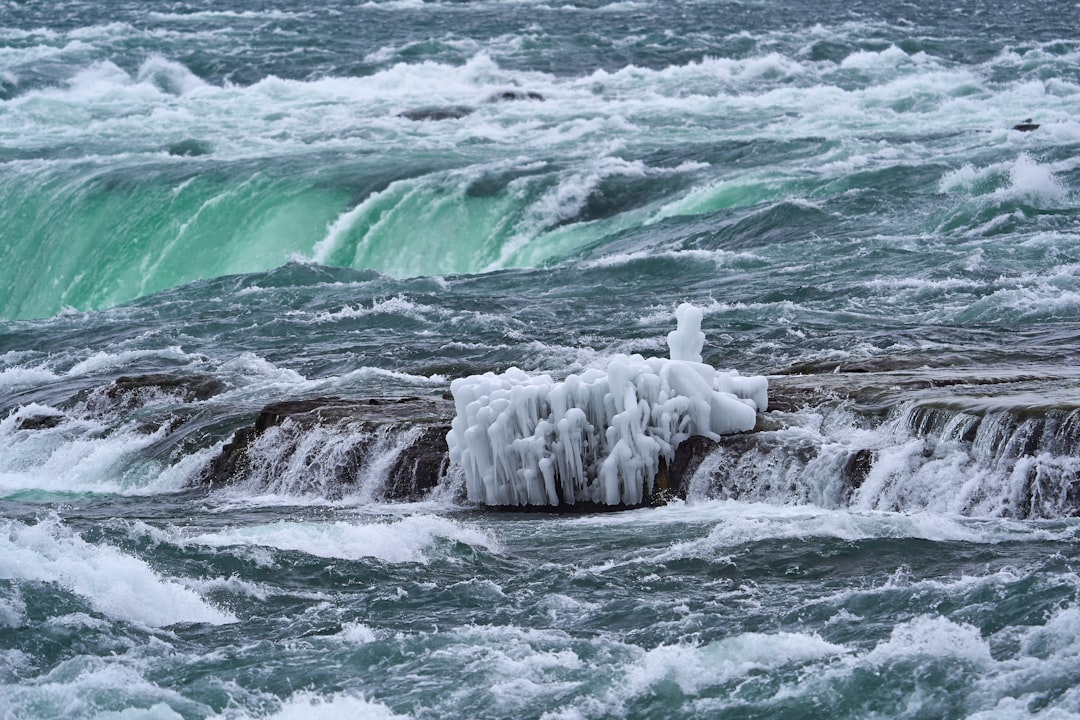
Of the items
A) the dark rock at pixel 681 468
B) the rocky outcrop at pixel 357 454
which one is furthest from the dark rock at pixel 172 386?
the dark rock at pixel 681 468

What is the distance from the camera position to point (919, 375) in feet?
53.4

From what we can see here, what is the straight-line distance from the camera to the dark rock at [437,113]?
4200 centimetres

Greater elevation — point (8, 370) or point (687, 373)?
point (687, 373)

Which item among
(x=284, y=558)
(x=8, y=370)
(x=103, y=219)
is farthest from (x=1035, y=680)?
(x=103, y=219)

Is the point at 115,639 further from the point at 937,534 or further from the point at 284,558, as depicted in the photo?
the point at 937,534

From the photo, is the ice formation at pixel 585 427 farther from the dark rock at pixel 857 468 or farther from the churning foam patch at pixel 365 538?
the dark rock at pixel 857 468

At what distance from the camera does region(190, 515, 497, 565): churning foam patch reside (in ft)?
44.5

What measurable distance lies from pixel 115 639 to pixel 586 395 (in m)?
4.86

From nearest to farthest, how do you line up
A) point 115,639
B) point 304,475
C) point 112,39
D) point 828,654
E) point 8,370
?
point 828,654 < point 115,639 < point 304,475 < point 8,370 < point 112,39

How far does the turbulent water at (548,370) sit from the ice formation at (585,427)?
0.42 m

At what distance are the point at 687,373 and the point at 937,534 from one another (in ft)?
9.46

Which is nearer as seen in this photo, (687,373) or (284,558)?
(284,558)

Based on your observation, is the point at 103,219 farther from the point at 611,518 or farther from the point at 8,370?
the point at 611,518

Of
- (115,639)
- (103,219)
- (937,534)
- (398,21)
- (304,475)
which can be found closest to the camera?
(115,639)
